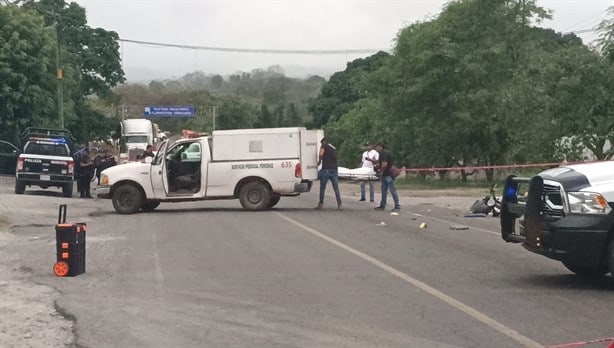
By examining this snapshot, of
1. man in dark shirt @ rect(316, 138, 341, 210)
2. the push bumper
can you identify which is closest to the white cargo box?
man in dark shirt @ rect(316, 138, 341, 210)

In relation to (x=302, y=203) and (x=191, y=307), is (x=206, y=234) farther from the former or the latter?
(x=302, y=203)

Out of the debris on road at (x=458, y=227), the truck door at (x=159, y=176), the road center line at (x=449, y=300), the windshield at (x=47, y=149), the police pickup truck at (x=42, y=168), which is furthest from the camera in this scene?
the windshield at (x=47, y=149)

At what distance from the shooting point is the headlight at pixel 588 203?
31.2 ft

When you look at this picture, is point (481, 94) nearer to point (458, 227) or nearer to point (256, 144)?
point (256, 144)

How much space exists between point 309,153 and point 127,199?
4.93 metres

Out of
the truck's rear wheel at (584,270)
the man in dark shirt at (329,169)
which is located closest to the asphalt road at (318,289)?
the truck's rear wheel at (584,270)

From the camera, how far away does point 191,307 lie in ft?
29.6

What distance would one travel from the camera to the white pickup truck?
22.1 metres

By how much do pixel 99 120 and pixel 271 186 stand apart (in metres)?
47.1

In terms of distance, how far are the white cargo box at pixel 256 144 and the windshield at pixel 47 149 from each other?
9945 millimetres

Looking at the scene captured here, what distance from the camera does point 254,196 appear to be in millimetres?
22219

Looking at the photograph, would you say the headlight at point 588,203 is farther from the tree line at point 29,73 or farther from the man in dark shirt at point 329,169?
the tree line at point 29,73

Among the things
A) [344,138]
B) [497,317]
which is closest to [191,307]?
[497,317]

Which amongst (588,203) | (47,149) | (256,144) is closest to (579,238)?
(588,203)
